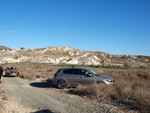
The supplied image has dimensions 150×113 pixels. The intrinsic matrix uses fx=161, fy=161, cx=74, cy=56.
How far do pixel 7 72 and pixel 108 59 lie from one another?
6724 centimetres

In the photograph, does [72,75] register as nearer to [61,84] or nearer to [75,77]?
[75,77]

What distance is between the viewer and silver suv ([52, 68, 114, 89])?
11.5 metres

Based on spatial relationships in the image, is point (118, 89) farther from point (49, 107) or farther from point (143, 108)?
point (49, 107)

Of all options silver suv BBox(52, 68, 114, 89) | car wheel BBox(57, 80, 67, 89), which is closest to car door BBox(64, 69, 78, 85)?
silver suv BBox(52, 68, 114, 89)

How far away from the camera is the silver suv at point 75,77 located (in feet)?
37.8

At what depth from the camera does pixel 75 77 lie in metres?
12.1

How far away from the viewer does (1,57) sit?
82875 millimetres

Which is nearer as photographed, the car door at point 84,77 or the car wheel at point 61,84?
the car door at point 84,77

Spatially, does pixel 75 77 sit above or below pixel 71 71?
below

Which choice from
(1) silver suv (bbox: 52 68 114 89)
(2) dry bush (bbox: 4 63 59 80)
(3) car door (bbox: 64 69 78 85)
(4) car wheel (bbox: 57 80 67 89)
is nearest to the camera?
(1) silver suv (bbox: 52 68 114 89)

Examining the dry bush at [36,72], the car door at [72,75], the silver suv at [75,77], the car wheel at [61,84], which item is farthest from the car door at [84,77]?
the dry bush at [36,72]

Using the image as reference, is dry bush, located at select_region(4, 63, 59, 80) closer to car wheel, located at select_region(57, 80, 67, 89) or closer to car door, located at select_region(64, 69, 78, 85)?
car wheel, located at select_region(57, 80, 67, 89)

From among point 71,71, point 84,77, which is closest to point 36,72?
point 71,71

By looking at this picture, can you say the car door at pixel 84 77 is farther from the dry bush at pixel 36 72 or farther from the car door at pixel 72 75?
the dry bush at pixel 36 72
